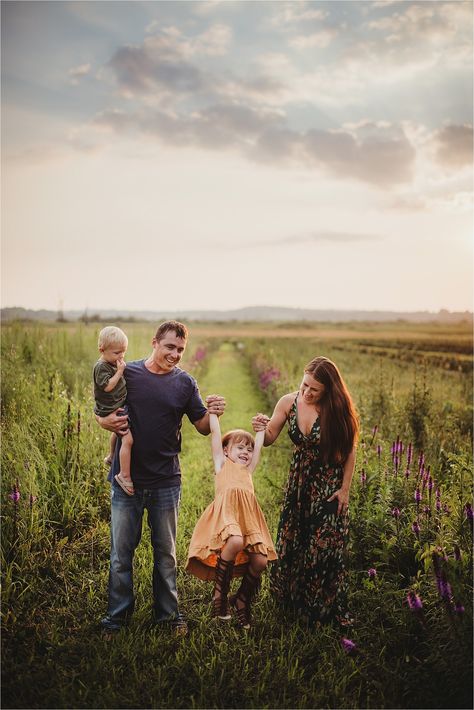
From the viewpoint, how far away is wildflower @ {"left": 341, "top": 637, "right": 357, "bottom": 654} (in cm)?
350

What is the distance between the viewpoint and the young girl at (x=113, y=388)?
3688mm

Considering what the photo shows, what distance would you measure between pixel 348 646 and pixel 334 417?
1674mm

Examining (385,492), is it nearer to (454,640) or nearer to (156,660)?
(454,640)

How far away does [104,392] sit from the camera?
369 cm

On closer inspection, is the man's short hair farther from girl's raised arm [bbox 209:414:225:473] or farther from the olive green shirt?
girl's raised arm [bbox 209:414:225:473]

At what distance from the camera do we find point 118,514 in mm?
3746

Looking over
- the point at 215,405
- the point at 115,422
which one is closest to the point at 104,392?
the point at 115,422

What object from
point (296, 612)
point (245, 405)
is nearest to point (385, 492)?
point (296, 612)

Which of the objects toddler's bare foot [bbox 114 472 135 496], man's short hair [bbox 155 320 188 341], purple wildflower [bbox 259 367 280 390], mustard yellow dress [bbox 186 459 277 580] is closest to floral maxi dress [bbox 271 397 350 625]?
mustard yellow dress [bbox 186 459 277 580]

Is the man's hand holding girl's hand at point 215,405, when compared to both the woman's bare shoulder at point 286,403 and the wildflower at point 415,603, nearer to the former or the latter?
the woman's bare shoulder at point 286,403

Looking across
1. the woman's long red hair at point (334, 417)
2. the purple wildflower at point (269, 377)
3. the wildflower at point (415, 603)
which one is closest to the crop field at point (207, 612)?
the wildflower at point (415, 603)

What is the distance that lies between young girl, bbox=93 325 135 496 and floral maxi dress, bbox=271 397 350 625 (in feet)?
4.47

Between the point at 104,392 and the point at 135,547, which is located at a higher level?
the point at 104,392

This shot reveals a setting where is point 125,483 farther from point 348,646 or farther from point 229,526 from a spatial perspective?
point 348,646
